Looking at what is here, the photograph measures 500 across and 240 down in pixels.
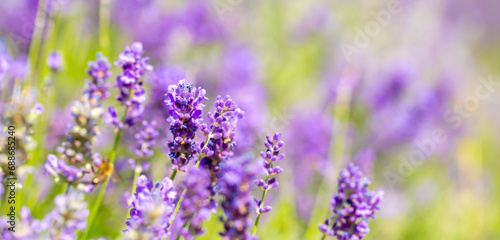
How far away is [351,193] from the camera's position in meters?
1.11

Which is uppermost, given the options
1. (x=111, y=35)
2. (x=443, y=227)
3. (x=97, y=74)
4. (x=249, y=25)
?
(x=249, y=25)

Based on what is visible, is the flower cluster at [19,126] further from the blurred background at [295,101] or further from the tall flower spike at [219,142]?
the blurred background at [295,101]

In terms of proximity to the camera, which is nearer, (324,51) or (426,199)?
(426,199)

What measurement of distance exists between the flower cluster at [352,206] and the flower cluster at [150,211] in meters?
0.37

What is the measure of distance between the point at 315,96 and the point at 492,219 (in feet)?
5.05

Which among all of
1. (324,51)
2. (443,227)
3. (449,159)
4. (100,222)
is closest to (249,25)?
(324,51)

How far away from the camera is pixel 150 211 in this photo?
766 mm

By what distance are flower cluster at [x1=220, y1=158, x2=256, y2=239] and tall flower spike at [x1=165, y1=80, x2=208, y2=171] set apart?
0.16m

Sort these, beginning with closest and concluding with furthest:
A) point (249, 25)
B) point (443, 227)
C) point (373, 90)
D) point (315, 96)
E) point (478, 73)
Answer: point (443, 227), point (373, 90), point (315, 96), point (249, 25), point (478, 73)

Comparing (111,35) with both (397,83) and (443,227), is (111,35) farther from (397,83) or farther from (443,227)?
(443,227)

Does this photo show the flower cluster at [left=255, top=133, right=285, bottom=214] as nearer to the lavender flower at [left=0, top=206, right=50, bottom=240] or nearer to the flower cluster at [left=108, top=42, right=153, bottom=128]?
the flower cluster at [left=108, top=42, right=153, bottom=128]

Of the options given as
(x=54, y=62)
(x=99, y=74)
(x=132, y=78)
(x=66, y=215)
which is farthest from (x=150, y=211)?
(x=54, y=62)

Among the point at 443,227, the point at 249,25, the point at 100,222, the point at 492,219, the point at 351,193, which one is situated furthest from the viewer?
the point at 249,25

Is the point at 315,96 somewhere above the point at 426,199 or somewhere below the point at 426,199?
above
